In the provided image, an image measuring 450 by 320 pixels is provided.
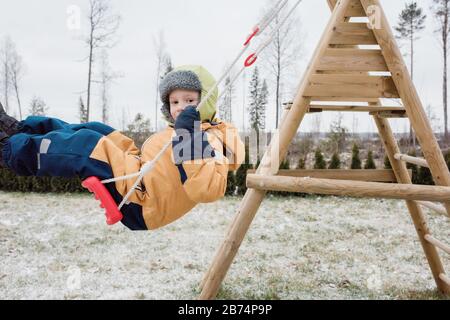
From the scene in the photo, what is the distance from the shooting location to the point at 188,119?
194cm

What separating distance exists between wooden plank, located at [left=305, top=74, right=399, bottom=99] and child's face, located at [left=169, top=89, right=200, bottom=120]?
607 millimetres

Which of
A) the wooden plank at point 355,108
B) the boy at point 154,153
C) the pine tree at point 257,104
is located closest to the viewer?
the boy at point 154,153

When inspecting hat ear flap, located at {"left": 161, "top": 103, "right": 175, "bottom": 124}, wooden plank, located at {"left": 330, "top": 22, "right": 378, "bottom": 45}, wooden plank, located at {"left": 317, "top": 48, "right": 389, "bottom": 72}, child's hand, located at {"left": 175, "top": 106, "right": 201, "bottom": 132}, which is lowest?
child's hand, located at {"left": 175, "top": 106, "right": 201, "bottom": 132}

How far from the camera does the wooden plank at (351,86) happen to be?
225cm

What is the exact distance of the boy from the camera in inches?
75.4

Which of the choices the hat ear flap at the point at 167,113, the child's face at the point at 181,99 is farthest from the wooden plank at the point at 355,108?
the hat ear flap at the point at 167,113

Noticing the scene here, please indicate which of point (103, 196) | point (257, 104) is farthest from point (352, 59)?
point (257, 104)

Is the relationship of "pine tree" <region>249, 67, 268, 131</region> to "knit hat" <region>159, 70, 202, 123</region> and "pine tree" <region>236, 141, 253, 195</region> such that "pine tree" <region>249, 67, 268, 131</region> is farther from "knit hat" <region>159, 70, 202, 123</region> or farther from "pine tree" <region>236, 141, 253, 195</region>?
"knit hat" <region>159, 70, 202, 123</region>

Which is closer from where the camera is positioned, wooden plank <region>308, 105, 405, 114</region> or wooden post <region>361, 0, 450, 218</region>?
wooden post <region>361, 0, 450, 218</region>

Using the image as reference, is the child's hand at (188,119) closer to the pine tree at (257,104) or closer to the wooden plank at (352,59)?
the wooden plank at (352,59)

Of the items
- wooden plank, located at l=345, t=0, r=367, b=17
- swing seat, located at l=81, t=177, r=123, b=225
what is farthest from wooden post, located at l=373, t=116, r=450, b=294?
swing seat, located at l=81, t=177, r=123, b=225

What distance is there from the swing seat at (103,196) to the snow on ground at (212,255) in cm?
190

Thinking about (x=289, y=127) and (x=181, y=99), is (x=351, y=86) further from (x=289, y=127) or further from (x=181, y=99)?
(x=181, y=99)

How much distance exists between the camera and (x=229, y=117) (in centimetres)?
1154
